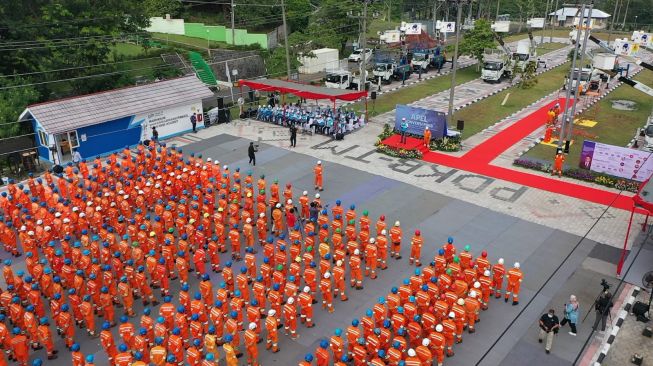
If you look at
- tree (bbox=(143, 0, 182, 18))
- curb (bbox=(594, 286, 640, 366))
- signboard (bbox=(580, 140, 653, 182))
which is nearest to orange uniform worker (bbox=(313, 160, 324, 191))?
curb (bbox=(594, 286, 640, 366))

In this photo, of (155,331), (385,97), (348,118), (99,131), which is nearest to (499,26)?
(385,97)

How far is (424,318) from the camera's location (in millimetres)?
12781

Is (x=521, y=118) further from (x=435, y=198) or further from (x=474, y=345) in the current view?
(x=474, y=345)

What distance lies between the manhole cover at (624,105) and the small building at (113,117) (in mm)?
29105

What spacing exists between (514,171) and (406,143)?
5932mm

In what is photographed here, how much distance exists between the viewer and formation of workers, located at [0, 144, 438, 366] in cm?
1284

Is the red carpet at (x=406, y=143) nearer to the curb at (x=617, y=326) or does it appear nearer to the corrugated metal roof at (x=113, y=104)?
the corrugated metal roof at (x=113, y=104)

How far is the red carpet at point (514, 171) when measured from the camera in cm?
2242

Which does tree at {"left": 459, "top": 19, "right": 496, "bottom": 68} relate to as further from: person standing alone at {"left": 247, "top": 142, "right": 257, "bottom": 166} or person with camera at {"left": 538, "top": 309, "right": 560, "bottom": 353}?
person with camera at {"left": 538, "top": 309, "right": 560, "bottom": 353}

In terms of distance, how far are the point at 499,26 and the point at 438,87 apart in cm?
2258

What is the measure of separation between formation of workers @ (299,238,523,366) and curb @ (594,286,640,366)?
2561 mm

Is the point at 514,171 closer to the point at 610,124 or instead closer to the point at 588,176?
the point at 588,176

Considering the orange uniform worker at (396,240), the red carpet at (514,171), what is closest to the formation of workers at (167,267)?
the orange uniform worker at (396,240)

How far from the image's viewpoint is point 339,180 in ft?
79.7
